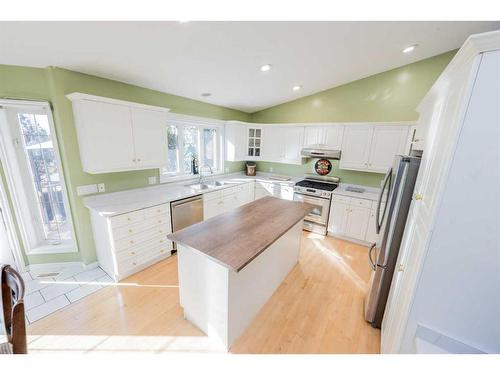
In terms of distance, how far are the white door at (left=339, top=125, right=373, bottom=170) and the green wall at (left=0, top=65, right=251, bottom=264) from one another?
3197 mm

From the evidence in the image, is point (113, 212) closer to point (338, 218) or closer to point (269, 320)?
point (269, 320)

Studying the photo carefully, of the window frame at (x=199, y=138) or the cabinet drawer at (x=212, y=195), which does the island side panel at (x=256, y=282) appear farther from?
the window frame at (x=199, y=138)

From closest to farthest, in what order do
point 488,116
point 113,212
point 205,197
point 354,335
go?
point 488,116
point 354,335
point 113,212
point 205,197

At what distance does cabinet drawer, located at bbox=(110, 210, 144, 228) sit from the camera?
6.93ft

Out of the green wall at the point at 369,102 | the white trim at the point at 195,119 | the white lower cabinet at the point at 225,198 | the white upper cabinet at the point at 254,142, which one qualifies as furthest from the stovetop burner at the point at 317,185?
the white trim at the point at 195,119

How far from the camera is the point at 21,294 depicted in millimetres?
892

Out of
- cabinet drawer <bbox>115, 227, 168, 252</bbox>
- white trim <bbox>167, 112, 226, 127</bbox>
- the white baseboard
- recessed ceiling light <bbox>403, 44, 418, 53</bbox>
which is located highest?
recessed ceiling light <bbox>403, 44, 418, 53</bbox>

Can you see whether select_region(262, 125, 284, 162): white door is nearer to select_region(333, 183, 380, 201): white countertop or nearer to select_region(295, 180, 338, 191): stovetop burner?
select_region(295, 180, 338, 191): stovetop burner

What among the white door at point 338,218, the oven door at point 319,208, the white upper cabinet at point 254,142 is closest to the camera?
the white door at point 338,218

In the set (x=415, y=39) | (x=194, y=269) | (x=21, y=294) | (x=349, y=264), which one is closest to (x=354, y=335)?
(x=349, y=264)

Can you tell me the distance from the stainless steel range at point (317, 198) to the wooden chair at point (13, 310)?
335cm

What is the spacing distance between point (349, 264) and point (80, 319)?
10.5 ft

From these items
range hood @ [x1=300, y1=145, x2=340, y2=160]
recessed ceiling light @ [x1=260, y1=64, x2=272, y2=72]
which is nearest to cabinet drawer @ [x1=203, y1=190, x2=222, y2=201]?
range hood @ [x1=300, y1=145, x2=340, y2=160]

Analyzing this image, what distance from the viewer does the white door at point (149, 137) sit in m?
2.47
